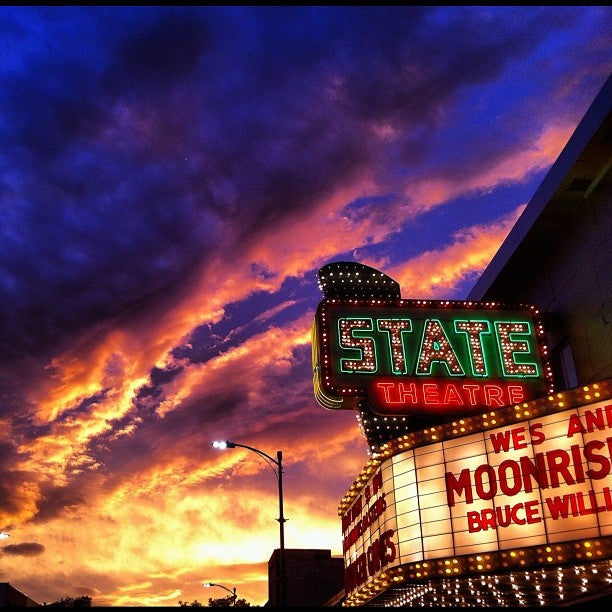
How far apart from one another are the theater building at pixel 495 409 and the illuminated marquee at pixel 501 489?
0.03 m

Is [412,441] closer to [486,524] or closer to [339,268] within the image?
[486,524]

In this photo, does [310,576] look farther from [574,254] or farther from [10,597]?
[574,254]

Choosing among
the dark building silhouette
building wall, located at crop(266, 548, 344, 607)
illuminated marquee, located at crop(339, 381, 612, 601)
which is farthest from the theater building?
building wall, located at crop(266, 548, 344, 607)

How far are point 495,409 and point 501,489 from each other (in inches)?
60.2

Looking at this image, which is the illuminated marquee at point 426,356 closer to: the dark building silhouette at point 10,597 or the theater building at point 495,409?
the theater building at point 495,409

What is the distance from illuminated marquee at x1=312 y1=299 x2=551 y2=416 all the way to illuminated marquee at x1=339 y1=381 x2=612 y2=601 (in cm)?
293

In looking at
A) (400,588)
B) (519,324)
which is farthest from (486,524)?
(519,324)

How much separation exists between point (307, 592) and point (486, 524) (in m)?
44.6

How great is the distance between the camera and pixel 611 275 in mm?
16359

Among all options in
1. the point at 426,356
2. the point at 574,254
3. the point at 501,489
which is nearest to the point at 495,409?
the point at 501,489

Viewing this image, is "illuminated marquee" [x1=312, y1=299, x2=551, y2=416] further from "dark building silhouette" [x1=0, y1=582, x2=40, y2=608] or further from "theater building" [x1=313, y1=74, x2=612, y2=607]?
"dark building silhouette" [x1=0, y1=582, x2=40, y2=608]

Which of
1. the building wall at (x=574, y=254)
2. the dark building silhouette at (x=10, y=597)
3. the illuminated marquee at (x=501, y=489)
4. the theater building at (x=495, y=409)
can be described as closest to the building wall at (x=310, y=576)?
the dark building silhouette at (x=10, y=597)

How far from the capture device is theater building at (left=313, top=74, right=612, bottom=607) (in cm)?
1255

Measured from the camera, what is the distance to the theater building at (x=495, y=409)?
1255 cm
